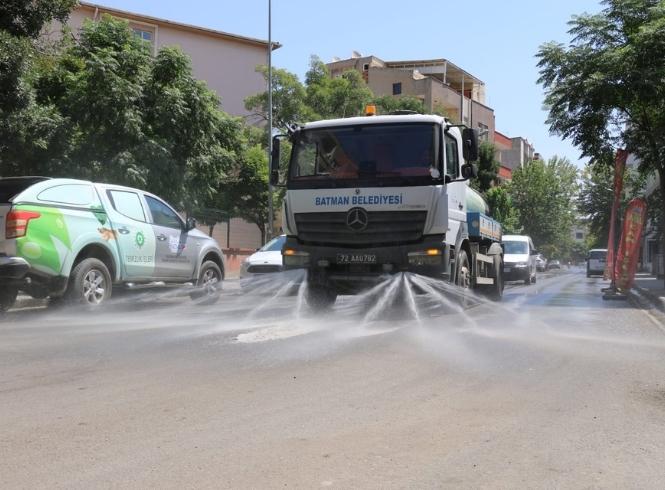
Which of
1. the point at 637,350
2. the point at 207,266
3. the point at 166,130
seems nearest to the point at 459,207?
the point at 637,350

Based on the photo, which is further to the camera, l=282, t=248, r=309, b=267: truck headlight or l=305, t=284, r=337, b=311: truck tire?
l=305, t=284, r=337, b=311: truck tire

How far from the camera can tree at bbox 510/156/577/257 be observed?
5553 cm

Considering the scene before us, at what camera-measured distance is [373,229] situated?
952cm

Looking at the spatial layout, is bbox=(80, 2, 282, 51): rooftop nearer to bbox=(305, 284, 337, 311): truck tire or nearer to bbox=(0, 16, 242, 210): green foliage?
bbox=(0, 16, 242, 210): green foliage

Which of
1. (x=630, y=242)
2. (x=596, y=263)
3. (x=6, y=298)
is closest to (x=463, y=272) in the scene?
(x=6, y=298)

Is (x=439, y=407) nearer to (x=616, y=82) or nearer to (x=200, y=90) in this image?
(x=616, y=82)

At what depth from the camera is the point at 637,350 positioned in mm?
7906

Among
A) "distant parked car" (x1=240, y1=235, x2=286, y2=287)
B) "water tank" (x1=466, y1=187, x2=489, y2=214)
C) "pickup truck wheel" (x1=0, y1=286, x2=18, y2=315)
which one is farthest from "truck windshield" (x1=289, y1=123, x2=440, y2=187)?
"distant parked car" (x1=240, y1=235, x2=286, y2=287)

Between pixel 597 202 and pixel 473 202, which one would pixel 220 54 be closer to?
pixel 597 202

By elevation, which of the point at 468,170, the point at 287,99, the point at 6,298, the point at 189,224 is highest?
the point at 287,99

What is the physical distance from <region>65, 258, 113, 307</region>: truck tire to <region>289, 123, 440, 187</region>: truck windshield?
3.20 meters

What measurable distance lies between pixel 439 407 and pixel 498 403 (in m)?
0.50

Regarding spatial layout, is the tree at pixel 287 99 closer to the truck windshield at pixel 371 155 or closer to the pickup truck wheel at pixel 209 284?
the pickup truck wheel at pixel 209 284

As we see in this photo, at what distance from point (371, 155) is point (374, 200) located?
2.29 ft
